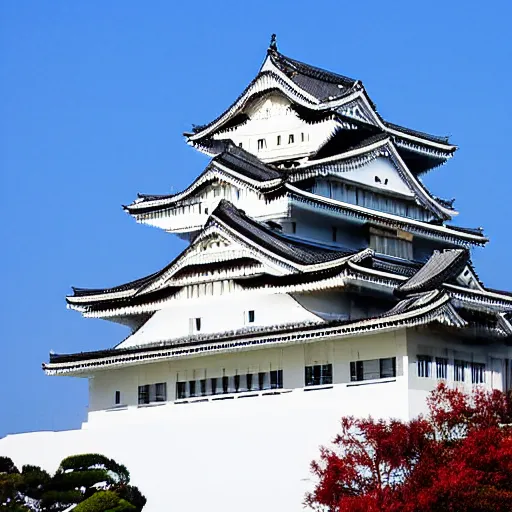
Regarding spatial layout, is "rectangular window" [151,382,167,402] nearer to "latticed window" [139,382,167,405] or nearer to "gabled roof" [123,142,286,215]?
"latticed window" [139,382,167,405]

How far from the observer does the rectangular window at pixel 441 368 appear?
42281 mm

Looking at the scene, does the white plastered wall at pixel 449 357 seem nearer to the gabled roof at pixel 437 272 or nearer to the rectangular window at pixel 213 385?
the gabled roof at pixel 437 272

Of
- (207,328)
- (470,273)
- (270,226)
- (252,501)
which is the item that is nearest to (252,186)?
(270,226)

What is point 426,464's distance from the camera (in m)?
33.3

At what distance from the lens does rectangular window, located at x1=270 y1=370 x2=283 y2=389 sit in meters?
44.0

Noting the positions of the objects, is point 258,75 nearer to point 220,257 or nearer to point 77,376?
point 220,257

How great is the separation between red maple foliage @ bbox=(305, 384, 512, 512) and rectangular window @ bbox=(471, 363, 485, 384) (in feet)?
21.0

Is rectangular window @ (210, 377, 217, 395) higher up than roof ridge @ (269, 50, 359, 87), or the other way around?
roof ridge @ (269, 50, 359, 87)

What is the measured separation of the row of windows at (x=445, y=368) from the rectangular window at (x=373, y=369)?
0.85 meters

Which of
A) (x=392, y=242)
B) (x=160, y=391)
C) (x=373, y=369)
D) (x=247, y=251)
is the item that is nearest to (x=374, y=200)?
(x=392, y=242)

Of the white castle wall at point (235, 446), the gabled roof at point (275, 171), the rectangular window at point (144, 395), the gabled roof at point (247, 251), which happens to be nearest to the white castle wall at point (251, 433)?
the white castle wall at point (235, 446)

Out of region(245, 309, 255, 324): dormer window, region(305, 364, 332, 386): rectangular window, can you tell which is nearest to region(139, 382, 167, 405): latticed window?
region(245, 309, 255, 324): dormer window

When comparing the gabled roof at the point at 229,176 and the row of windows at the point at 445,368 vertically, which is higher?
the gabled roof at the point at 229,176

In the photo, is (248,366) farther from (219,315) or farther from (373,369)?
(373,369)
